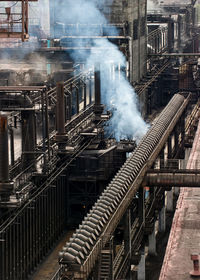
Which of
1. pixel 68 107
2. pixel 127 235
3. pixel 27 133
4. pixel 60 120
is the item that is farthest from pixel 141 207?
pixel 68 107

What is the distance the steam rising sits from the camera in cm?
5619

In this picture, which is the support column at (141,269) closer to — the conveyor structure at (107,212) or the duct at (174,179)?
the conveyor structure at (107,212)

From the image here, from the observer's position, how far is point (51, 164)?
39.7 meters

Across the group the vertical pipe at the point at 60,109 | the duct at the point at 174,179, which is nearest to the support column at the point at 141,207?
the duct at the point at 174,179

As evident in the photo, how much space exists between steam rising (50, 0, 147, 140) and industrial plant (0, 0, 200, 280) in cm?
11

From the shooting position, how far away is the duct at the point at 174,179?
35.2 meters

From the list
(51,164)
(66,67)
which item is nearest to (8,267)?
(51,164)

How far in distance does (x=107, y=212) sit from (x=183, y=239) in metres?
2.81

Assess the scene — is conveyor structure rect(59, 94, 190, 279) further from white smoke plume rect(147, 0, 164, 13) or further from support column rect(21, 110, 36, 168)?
white smoke plume rect(147, 0, 164, 13)

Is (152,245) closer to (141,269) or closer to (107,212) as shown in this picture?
(141,269)

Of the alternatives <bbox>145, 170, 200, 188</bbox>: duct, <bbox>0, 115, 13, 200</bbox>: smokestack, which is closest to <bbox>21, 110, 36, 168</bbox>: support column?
<bbox>0, 115, 13, 200</bbox>: smokestack

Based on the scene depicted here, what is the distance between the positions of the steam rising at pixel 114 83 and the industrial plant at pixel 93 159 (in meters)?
0.11

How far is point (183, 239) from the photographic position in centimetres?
2870

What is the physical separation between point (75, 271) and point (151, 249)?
15.9 metres
